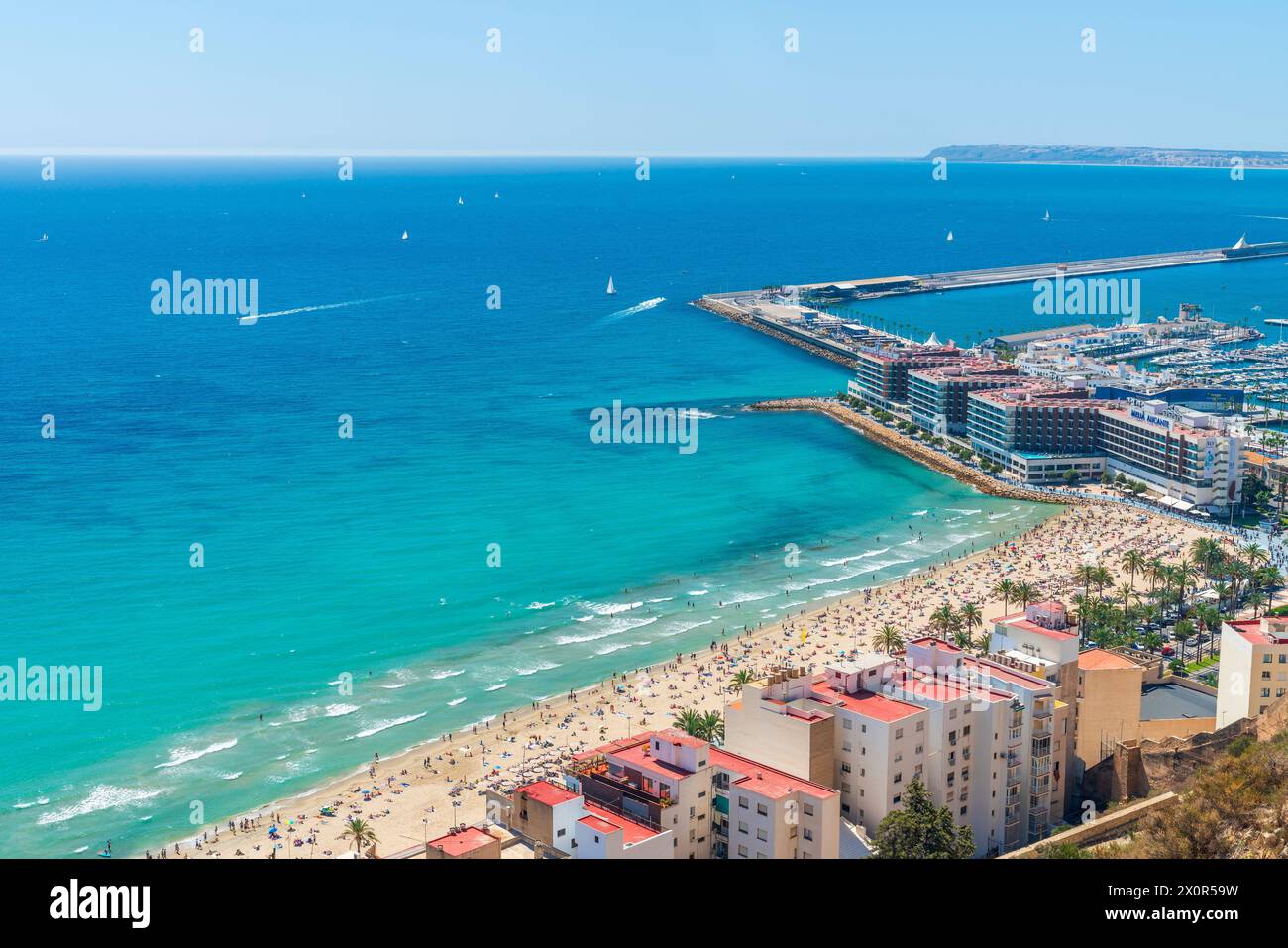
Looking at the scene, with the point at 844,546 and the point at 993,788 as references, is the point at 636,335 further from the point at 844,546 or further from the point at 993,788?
the point at 993,788

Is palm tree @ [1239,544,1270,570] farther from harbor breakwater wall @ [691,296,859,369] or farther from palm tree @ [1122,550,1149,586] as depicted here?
harbor breakwater wall @ [691,296,859,369]

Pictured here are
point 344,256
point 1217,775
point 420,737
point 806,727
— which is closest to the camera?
point 1217,775

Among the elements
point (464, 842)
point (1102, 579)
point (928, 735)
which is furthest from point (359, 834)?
point (1102, 579)

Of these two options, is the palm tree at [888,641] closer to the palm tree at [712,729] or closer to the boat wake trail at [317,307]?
the palm tree at [712,729]

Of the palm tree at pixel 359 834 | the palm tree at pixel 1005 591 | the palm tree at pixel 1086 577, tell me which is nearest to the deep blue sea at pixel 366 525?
the palm tree at pixel 359 834

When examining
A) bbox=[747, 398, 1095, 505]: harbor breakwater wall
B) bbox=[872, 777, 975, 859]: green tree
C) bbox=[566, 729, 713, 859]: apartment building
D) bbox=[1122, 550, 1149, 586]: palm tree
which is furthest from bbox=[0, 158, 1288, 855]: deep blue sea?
bbox=[872, 777, 975, 859]: green tree
